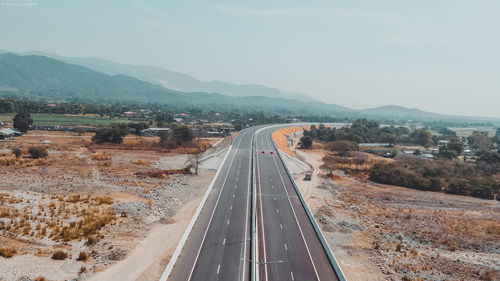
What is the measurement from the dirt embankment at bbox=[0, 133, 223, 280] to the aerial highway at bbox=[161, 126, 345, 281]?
2.39 metres

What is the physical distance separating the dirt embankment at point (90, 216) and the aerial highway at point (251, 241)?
2.39 m

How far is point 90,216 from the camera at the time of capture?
112 ft

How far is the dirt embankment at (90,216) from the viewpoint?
24953 mm

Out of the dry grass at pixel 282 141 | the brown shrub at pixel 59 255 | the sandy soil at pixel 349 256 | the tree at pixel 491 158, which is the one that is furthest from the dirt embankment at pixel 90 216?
the tree at pixel 491 158

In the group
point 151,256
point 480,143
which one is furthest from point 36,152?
point 480,143

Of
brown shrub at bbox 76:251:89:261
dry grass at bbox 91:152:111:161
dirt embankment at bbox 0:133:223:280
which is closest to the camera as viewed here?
Result: dirt embankment at bbox 0:133:223:280

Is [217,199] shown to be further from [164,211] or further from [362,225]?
[362,225]

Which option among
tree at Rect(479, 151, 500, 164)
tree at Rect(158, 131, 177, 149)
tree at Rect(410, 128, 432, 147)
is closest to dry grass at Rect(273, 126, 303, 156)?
tree at Rect(158, 131, 177, 149)

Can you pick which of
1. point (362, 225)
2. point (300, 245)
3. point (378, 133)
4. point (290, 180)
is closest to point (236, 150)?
point (290, 180)

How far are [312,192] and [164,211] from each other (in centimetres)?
2412

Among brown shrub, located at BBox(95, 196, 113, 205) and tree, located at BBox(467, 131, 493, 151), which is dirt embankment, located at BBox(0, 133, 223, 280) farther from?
tree, located at BBox(467, 131, 493, 151)

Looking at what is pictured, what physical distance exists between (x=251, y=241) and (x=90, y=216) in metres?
17.9

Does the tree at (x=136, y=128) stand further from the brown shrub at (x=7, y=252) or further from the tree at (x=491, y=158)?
the tree at (x=491, y=158)

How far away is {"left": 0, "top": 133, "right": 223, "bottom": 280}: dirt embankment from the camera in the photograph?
24953 mm
